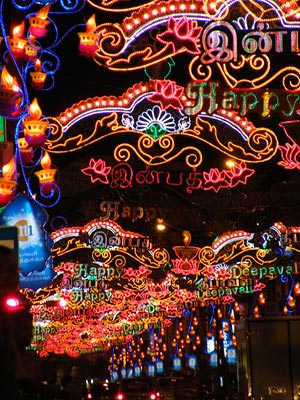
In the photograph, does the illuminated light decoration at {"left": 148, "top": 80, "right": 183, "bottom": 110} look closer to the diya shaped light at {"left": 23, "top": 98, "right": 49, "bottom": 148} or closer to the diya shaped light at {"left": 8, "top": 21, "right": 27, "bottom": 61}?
the diya shaped light at {"left": 23, "top": 98, "right": 49, "bottom": 148}

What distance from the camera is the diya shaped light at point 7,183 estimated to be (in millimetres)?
13781

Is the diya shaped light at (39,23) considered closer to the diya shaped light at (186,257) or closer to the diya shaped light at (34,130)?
the diya shaped light at (34,130)

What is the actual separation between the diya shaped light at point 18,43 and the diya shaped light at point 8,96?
3.58ft

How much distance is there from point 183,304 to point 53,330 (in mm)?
20140

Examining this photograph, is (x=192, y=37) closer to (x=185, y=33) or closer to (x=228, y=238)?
(x=185, y=33)

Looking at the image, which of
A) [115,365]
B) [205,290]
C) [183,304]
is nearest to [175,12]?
[205,290]

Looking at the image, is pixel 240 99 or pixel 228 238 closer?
pixel 240 99

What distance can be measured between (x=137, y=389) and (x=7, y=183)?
93.3 ft

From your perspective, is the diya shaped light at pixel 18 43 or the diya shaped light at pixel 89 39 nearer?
the diya shaped light at pixel 18 43

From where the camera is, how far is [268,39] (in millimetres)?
13945

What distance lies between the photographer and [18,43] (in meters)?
13.8

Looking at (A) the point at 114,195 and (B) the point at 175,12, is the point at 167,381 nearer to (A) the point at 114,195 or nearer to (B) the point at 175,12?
(A) the point at 114,195

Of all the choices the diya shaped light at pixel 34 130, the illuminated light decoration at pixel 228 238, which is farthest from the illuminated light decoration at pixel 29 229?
the illuminated light decoration at pixel 228 238

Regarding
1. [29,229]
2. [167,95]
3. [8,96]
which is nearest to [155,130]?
[167,95]
